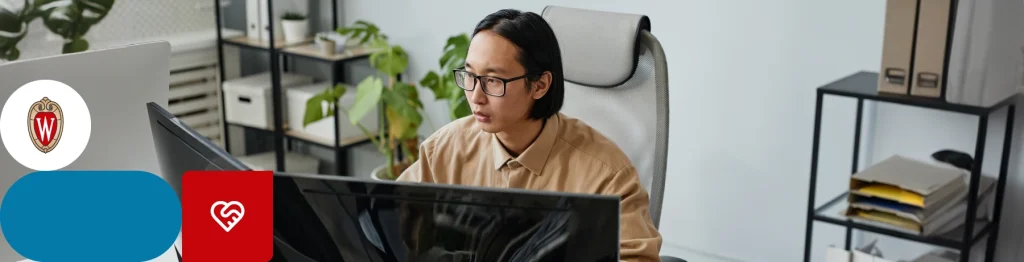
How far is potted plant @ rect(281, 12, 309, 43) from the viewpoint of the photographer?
11.6 ft

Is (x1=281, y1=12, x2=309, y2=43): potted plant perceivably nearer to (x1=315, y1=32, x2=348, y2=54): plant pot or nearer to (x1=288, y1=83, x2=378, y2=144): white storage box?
(x1=315, y1=32, x2=348, y2=54): plant pot

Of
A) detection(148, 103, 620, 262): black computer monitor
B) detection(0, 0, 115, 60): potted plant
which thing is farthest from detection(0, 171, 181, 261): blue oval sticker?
detection(0, 0, 115, 60): potted plant

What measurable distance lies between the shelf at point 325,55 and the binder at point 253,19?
0.16 meters

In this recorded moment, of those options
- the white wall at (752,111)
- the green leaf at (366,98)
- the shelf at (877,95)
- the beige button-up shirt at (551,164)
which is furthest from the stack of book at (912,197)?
the green leaf at (366,98)

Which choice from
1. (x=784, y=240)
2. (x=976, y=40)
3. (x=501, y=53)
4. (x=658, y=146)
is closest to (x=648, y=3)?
(x=784, y=240)

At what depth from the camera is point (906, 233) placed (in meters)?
2.37

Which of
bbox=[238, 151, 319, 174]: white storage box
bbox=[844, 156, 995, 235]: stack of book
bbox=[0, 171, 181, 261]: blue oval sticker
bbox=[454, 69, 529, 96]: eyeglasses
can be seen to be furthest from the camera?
bbox=[238, 151, 319, 174]: white storage box

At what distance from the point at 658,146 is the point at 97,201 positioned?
103 cm

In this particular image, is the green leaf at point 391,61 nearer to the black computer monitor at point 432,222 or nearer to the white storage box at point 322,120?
the white storage box at point 322,120

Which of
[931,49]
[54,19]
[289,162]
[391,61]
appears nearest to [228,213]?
[931,49]

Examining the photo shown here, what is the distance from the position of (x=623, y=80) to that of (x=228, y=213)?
1.07 metres

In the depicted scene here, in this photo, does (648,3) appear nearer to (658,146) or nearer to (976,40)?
(976,40)

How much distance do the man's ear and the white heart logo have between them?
632mm

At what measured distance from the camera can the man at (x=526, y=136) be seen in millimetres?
1479
